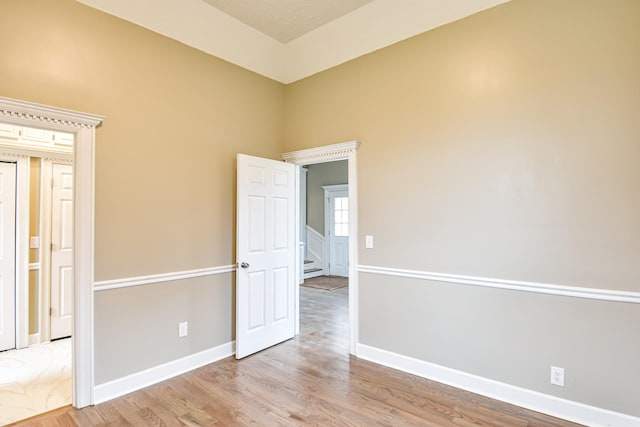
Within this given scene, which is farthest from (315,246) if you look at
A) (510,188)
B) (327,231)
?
(510,188)

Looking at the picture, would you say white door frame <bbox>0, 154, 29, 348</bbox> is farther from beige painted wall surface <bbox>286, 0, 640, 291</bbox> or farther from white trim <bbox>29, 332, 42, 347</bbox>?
beige painted wall surface <bbox>286, 0, 640, 291</bbox>

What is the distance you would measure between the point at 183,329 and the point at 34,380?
1255mm

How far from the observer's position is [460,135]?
8.75 ft

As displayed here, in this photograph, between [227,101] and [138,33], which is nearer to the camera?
[138,33]

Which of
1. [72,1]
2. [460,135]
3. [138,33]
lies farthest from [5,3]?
[460,135]

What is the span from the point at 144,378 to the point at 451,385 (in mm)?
2497

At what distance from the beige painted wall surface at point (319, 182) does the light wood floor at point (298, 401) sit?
206 inches

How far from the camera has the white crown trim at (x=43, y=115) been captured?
2082mm

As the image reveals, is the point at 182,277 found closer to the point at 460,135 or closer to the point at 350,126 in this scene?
the point at 350,126

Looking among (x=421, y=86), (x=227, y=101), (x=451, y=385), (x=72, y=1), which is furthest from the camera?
(x=227, y=101)

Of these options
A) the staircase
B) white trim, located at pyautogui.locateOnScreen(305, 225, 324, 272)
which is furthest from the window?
the staircase

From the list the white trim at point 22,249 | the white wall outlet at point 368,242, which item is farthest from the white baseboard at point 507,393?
the white trim at point 22,249

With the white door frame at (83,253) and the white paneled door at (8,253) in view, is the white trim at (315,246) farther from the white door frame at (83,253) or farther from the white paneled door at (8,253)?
the white door frame at (83,253)

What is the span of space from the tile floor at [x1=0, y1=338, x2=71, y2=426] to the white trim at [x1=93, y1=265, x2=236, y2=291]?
903mm
